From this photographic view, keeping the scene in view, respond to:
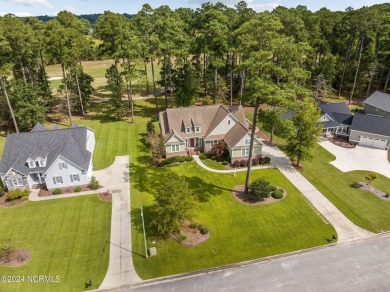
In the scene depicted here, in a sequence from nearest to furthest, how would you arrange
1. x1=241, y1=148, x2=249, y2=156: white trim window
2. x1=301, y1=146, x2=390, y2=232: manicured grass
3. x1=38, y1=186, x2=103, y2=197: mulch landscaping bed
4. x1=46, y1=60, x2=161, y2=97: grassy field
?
x1=301, y1=146, x2=390, y2=232: manicured grass < x1=38, y1=186, x2=103, y2=197: mulch landscaping bed < x1=241, y1=148, x2=249, y2=156: white trim window < x1=46, y1=60, x2=161, y2=97: grassy field

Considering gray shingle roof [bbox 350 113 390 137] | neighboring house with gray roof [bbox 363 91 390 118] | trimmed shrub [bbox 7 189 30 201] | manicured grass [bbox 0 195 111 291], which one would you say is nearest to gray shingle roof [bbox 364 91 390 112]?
neighboring house with gray roof [bbox 363 91 390 118]

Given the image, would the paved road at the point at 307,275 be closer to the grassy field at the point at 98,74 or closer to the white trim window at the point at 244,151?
the white trim window at the point at 244,151

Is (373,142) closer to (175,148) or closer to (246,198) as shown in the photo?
(246,198)

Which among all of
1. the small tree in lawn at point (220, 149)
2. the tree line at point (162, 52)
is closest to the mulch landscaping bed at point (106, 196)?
the small tree in lawn at point (220, 149)

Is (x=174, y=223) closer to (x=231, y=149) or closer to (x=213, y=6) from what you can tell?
(x=231, y=149)

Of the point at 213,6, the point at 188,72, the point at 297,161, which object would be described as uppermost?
the point at 213,6

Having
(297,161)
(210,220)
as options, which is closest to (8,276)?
(210,220)

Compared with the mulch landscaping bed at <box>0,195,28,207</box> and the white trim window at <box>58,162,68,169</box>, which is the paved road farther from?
the mulch landscaping bed at <box>0,195,28,207</box>
